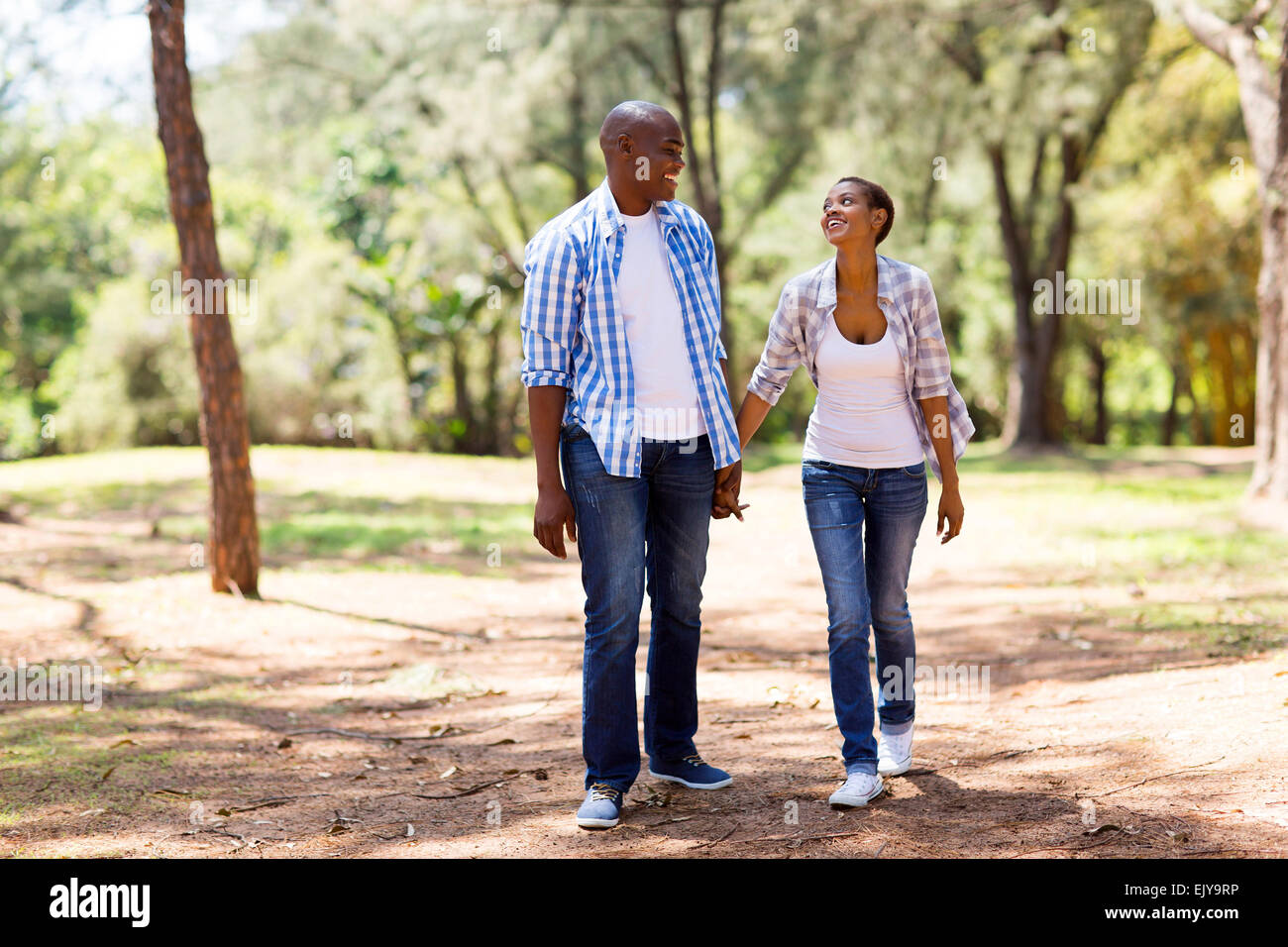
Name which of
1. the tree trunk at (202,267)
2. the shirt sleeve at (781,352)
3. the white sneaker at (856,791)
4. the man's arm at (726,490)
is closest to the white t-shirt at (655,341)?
the man's arm at (726,490)

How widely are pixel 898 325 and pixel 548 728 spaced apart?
2.57 meters

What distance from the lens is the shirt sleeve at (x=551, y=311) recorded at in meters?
3.78

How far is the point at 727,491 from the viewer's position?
13.4 ft

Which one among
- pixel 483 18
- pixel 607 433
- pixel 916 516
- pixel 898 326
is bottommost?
pixel 916 516

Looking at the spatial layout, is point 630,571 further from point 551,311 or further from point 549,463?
point 551,311

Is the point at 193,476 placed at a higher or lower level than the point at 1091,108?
lower

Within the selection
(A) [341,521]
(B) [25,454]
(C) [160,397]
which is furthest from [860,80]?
(B) [25,454]

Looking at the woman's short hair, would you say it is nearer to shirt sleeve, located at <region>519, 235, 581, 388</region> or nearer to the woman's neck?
Result: the woman's neck

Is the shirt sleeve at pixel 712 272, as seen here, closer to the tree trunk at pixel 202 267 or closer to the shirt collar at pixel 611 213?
the shirt collar at pixel 611 213

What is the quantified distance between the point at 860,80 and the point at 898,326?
637 inches

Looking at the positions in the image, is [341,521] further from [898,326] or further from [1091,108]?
[1091,108]

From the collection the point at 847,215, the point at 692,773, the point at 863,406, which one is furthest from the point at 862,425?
the point at 692,773

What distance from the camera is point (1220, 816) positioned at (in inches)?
145

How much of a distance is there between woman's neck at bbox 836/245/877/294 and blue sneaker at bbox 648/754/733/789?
1.75m
